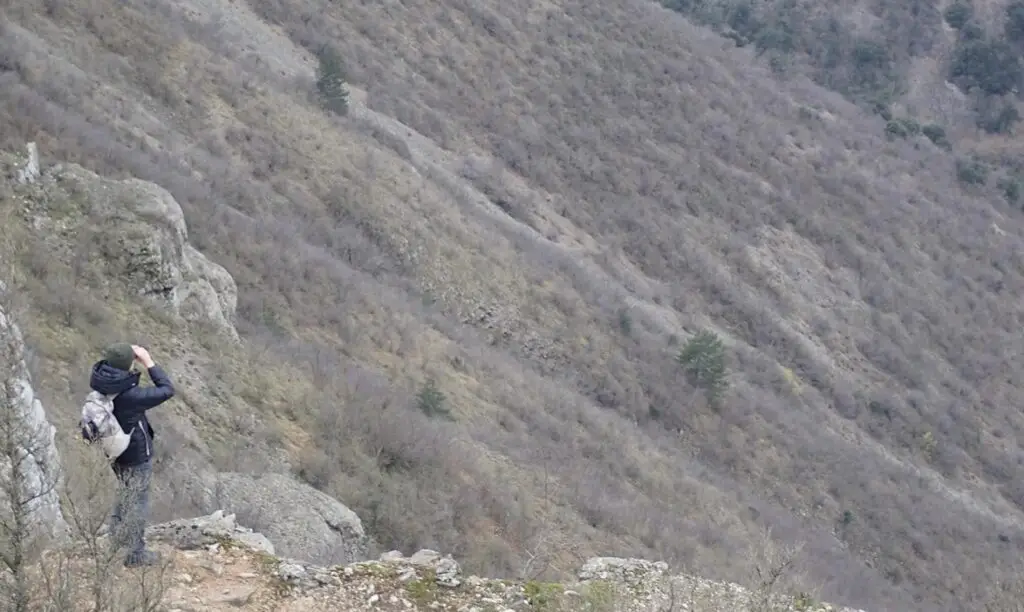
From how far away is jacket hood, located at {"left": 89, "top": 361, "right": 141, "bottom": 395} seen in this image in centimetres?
455

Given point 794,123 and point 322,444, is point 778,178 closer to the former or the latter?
point 794,123

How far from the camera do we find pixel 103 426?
452 centimetres

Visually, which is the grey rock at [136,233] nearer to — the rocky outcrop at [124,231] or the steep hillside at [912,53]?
the rocky outcrop at [124,231]

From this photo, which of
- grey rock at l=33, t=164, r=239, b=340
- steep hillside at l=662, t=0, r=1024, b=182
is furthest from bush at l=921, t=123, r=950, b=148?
A: grey rock at l=33, t=164, r=239, b=340

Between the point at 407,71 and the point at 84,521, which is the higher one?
the point at 84,521

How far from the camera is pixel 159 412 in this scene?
825 centimetres

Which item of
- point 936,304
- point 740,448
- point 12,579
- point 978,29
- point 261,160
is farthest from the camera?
point 978,29

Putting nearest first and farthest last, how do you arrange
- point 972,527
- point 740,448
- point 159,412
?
1. point 159,412
2. point 740,448
3. point 972,527

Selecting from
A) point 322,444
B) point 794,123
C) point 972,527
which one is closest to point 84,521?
point 322,444

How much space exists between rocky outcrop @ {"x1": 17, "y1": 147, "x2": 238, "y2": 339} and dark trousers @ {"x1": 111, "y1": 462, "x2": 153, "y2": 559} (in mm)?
5329

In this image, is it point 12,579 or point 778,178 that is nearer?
point 12,579

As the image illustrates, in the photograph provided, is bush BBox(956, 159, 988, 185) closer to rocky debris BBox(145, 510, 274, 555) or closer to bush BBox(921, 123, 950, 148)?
bush BBox(921, 123, 950, 148)

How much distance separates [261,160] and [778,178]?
21.4 metres

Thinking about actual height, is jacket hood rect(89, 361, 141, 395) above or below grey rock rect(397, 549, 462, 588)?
above
